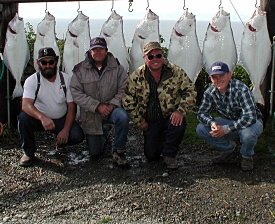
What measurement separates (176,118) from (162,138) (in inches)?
16.8

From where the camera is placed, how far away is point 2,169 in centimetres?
548

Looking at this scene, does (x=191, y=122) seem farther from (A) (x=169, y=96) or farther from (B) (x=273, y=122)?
(A) (x=169, y=96)

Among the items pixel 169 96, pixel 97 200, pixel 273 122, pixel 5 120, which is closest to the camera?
pixel 97 200

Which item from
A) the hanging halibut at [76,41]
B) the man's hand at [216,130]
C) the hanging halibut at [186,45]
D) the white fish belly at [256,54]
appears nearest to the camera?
the man's hand at [216,130]

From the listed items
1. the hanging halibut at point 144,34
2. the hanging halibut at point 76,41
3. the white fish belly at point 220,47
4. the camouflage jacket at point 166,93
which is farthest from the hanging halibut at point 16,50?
the white fish belly at point 220,47

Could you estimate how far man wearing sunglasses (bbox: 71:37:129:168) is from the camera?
5.33m

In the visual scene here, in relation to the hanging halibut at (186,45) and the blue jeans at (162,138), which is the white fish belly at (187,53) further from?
the blue jeans at (162,138)

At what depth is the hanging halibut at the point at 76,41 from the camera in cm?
618

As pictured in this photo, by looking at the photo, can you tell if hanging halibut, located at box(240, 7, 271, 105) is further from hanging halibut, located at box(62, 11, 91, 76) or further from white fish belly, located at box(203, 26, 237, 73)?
hanging halibut, located at box(62, 11, 91, 76)

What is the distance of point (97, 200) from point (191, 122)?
2.84 m

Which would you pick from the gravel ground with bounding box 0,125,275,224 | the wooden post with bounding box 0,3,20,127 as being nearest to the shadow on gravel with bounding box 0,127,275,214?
the gravel ground with bounding box 0,125,275,224

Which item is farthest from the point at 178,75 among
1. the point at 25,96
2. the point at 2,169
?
the point at 2,169

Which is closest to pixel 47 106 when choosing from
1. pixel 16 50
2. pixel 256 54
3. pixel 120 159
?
pixel 120 159

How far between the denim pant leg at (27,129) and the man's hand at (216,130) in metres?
1.88
